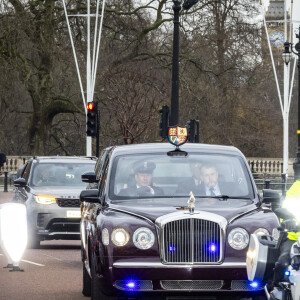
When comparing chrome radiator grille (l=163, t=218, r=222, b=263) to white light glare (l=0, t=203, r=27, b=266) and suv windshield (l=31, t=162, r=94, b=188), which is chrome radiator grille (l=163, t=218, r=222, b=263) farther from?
suv windshield (l=31, t=162, r=94, b=188)

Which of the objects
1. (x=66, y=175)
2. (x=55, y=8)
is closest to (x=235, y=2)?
(x=55, y=8)

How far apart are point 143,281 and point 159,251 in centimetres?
30

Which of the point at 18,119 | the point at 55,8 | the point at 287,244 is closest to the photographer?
the point at 287,244

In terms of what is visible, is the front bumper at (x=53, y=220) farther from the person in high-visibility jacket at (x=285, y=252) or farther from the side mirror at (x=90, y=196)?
the person in high-visibility jacket at (x=285, y=252)

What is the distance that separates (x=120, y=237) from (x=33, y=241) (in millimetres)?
8839

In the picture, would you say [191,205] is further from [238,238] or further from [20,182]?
[20,182]

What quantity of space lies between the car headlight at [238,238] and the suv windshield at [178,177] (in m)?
0.94

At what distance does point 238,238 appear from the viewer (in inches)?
369

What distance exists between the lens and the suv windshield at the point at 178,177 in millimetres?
10352

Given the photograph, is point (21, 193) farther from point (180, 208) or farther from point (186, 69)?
point (186, 69)

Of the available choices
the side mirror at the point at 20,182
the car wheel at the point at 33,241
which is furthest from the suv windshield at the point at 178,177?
the side mirror at the point at 20,182

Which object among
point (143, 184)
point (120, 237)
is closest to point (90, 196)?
point (143, 184)

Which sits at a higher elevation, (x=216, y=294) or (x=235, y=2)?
(x=235, y=2)

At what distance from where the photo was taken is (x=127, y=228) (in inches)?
367
